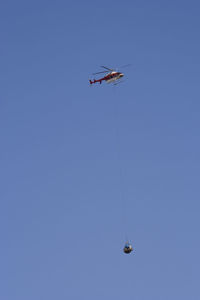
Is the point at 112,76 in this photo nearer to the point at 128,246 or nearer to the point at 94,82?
the point at 94,82

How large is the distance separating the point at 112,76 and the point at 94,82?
722 centimetres

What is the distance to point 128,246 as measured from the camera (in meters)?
110

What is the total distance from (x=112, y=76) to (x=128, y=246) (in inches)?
1789

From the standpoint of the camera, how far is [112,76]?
136 metres

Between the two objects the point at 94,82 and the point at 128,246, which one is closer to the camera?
the point at 128,246

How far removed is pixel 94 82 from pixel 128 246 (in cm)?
4874

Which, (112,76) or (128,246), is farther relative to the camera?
(112,76)

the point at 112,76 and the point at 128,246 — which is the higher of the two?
the point at 112,76

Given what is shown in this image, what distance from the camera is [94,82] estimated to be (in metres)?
142

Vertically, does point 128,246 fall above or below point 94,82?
below

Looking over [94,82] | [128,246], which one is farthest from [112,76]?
[128,246]
